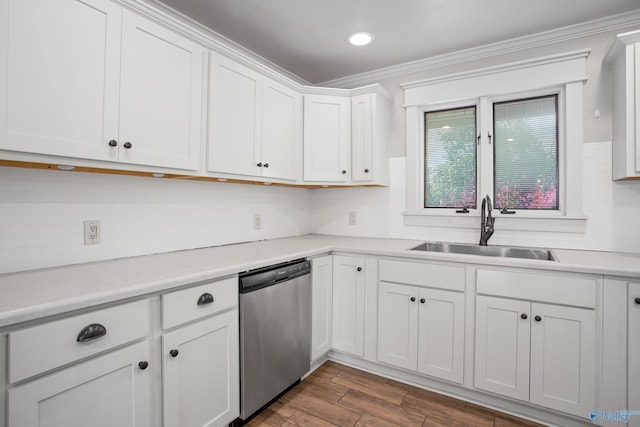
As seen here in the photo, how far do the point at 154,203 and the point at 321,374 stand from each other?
1.65m

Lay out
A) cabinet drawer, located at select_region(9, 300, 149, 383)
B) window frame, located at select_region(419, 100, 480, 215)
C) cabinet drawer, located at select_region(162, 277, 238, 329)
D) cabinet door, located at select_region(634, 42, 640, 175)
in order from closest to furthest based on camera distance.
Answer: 1. cabinet drawer, located at select_region(9, 300, 149, 383)
2. cabinet drawer, located at select_region(162, 277, 238, 329)
3. cabinet door, located at select_region(634, 42, 640, 175)
4. window frame, located at select_region(419, 100, 480, 215)

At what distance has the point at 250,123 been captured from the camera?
2.21 meters

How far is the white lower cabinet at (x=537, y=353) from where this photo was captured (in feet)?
5.71

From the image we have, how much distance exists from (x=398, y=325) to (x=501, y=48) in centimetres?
220

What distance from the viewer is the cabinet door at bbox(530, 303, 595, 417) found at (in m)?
1.73

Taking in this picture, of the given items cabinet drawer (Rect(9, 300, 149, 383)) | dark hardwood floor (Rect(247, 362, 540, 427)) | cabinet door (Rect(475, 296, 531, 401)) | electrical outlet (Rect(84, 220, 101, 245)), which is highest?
electrical outlet (Rect(84, 220, 101, 245))

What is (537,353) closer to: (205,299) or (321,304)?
(321,304)

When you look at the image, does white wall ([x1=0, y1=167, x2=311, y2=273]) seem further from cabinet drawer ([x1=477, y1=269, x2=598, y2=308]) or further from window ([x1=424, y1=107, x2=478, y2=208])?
cabinet drawer ([x1=477, y1=269, x2=598, y2=308])

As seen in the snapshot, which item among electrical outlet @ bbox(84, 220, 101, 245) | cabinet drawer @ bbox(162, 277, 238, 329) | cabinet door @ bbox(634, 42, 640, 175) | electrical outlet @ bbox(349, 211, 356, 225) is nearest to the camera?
cabinet drawer @ bbox(162, 277, 238, 329)

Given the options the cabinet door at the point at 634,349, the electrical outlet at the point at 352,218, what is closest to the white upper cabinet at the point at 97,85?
the electrical outlet at the point at 352,218

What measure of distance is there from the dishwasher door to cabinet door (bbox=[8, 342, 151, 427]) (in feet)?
1.71

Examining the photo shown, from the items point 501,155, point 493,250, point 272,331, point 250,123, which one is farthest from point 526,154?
point 272,331

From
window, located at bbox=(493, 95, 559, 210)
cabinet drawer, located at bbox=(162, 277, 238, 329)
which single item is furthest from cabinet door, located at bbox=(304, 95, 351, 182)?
cabinet drawer, located at bbox=(162, 277, 238, 329)

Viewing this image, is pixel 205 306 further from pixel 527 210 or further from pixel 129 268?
pixel 527 210
